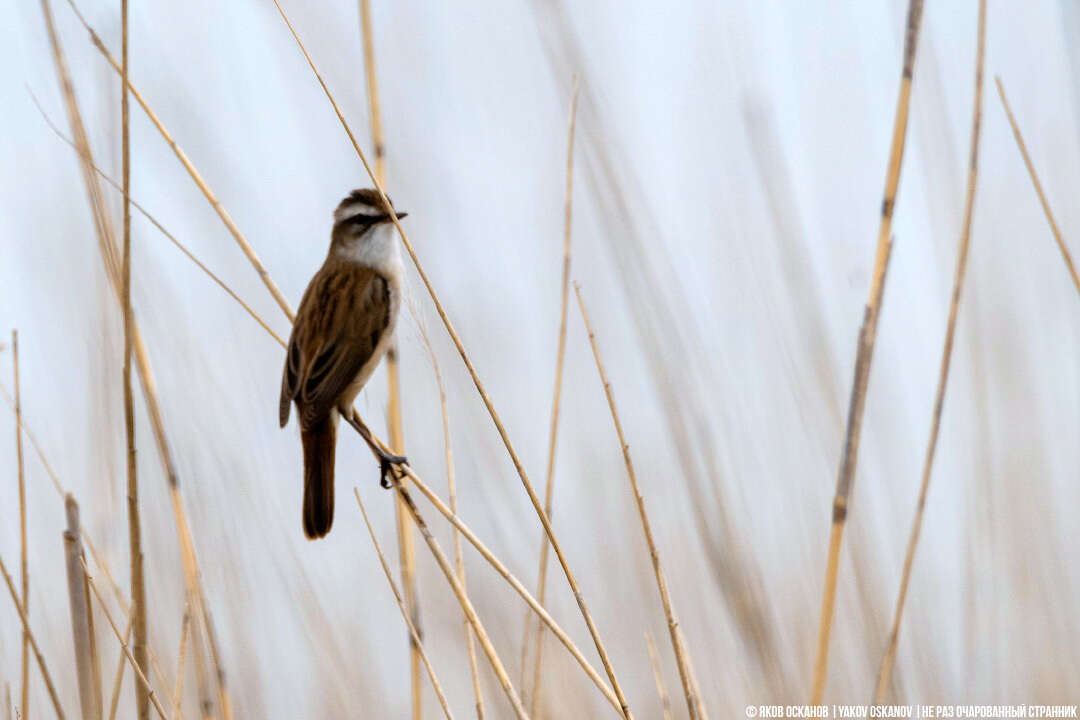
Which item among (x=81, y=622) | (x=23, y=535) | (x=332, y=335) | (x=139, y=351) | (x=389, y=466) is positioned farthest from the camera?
(x=332, y=335)

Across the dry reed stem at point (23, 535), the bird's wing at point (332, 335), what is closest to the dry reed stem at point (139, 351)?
the dry reed stem at point (23, 535)

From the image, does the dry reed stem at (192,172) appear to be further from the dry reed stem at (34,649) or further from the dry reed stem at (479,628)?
the dry reed stem at (34,649)

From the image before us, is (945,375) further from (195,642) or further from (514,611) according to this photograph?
(514,611)

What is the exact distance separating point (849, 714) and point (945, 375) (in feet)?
3.87

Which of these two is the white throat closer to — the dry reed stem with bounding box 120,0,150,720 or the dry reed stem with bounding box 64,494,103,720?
the dry reed stem with bounding box 120,0,150,720

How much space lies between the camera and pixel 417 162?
2957mm

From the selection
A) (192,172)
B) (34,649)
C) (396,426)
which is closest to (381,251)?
(396,426)

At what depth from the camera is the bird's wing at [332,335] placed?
8.26 feet

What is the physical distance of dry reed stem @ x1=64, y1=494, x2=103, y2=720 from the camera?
1.38m

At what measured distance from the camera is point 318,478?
8.16 feet

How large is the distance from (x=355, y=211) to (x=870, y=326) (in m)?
1.74

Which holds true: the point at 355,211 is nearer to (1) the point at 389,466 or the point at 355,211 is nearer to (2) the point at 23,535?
(1) the point at 389,466

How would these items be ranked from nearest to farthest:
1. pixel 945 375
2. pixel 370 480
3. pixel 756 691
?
pixel 945 375 → pixel 756 691 → pixel 370 480

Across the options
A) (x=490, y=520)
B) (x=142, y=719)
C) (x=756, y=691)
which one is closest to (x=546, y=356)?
(x=490, y=520)
